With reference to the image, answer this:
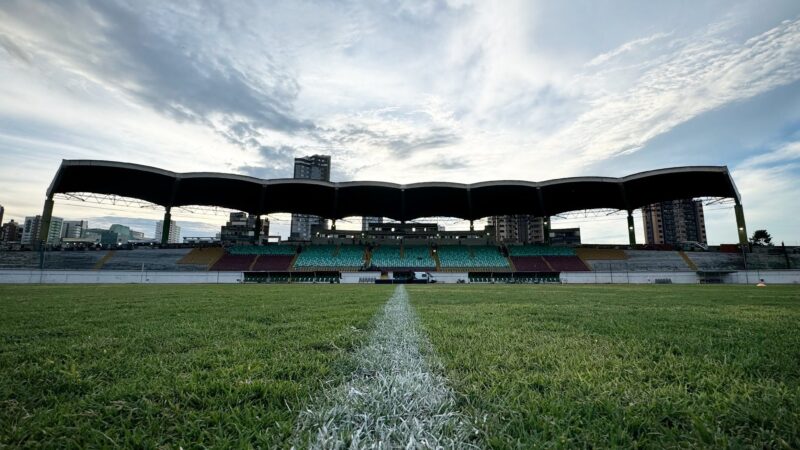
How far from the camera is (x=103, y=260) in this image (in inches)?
1382

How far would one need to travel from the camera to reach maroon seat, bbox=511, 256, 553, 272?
34594 millimetres

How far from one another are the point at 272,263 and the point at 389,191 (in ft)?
45.6

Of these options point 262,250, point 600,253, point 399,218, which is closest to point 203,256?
point 262,250

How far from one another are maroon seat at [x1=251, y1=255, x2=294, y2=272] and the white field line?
34.1 meters

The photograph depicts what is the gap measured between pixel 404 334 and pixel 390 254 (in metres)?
35.5

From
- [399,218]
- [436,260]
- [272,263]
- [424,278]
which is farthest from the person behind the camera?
[399,218]

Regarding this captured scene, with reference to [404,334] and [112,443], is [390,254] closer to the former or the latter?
[404,334]

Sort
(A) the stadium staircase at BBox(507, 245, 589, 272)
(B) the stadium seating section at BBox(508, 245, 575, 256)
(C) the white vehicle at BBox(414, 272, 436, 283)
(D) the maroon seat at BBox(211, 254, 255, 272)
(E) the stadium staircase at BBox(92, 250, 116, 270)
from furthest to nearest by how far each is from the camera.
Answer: (B) the stadium seating section at BBox(508, 245, 575, 256) → (A) the stadium staircase at BBox(507, 245, 589, 272) → (D) the maroon seat at BBox(211, 254, 255, 272) → (E) the stadium staircase at BBox(92, 250, 116, 270) → (C) the white vehicle at BBox(414, 272, 436, 283)

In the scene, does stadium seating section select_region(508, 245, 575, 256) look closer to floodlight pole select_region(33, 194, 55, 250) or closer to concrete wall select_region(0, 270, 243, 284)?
concrete wall select_region(0, 270, 243, 284)

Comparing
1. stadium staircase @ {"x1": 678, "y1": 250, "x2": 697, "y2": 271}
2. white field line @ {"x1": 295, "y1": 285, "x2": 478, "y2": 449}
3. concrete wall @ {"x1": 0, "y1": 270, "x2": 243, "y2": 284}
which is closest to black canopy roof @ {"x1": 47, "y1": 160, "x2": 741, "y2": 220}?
stadium staircase @ {"x1": 678, "y1": 250, "x2": 697, "y2": 271}

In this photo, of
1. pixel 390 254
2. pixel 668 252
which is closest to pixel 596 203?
pixel 668 252

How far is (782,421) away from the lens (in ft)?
4.30

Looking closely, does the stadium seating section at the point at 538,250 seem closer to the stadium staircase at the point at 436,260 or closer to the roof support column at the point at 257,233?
the stadium staircase at the point at 436,260

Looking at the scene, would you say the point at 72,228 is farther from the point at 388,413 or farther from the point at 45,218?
the point at 388,413
